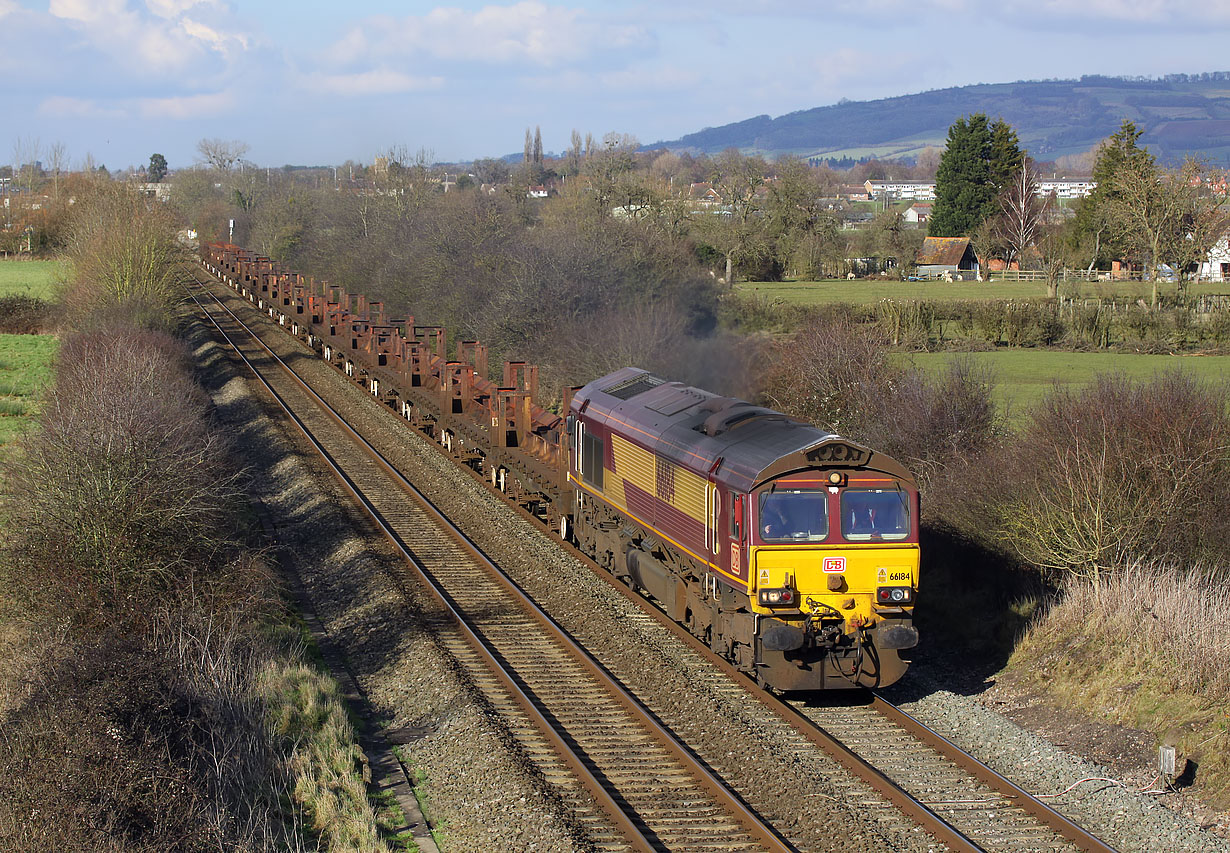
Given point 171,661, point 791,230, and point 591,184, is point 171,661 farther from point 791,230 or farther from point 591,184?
point 791,230

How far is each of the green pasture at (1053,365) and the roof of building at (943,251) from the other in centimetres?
4655

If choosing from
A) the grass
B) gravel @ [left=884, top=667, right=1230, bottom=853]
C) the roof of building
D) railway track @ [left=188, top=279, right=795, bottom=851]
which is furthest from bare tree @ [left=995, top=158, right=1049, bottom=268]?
gravel @ [left=884, top=667, right=1230, bottom=853]

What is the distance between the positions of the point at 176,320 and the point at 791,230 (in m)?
45.3

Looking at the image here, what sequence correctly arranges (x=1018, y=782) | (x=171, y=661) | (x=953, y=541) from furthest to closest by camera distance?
(x=953, y=541) < (x=171, y=661) < (x=1018, y=782)

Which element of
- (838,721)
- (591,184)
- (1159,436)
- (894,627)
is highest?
(591,184)

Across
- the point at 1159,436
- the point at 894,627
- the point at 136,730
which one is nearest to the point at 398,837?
the point at 136,730

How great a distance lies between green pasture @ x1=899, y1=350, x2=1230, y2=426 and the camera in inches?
1305

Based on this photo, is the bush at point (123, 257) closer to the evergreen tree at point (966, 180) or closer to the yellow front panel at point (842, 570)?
the yellow front panel at point (842, 570)

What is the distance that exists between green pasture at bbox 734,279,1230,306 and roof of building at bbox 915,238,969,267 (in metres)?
9.27

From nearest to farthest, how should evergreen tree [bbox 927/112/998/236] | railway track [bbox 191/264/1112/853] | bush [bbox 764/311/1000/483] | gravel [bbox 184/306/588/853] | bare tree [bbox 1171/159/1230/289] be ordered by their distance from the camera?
railway track [bbox 191/264/1112/853] < gravel [bbox 184/306/588/853] < bush [bbox 764/311/1000/483] < bare tree [bbox 1171/159/1230/289] < evergreen tree [bbox 927/112/998/236]

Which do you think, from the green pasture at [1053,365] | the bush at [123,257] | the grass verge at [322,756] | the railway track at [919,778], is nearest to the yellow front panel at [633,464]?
the railway track at [919,778]

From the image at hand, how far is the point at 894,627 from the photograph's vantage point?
37.9ft

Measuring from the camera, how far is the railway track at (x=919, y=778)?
29.5 feet

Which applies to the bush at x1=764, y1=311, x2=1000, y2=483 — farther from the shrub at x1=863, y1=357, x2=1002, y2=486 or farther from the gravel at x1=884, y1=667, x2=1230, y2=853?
the gravel at x1=884, y1=667, x2=1230, y2=853
